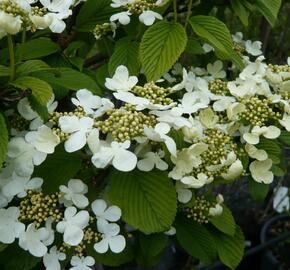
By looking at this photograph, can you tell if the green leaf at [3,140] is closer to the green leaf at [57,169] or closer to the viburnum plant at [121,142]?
the viburnum plant at [121,142]

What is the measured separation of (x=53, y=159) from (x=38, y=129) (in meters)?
0.08

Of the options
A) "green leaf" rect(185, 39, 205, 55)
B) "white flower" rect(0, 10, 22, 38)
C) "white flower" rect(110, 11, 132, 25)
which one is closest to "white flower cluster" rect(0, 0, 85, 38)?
"white flower" rect(0, 10, 22, 38)

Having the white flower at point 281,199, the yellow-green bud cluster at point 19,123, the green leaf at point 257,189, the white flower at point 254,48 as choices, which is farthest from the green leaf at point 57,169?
the white flower at point 281,199

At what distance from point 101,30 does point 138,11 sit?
0.41 ft

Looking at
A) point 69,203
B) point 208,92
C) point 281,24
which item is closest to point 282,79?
point 208,92

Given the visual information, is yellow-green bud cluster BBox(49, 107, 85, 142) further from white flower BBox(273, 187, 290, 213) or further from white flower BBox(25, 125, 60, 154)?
white flower BBox(273, 187, 290, 213)

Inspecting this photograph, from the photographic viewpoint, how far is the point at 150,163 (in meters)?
0.86

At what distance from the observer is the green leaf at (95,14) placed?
3.68ft

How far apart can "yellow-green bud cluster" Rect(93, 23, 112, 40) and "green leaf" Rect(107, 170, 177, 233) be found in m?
0.37

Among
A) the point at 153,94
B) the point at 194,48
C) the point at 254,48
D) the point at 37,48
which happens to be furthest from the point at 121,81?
the point at 254,48

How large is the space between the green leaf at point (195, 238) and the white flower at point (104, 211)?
0.23m

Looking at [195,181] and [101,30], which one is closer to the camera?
[195,181]

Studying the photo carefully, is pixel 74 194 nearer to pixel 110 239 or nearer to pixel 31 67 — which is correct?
pixel 110 239

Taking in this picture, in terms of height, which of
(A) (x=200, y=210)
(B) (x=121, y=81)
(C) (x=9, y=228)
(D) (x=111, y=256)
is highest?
(B) (x=121, y=81)
